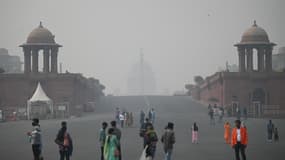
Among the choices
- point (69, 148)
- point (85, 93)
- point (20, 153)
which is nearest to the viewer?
point (69, 148)

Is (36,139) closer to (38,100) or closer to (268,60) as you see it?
(38,100)

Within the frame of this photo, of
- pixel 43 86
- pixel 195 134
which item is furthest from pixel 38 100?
pixel 195 134

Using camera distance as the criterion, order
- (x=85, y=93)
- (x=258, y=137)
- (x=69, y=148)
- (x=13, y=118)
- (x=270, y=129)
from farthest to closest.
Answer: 1. (x=85, y=93)
2. (x=13, y=118)
3. (x=258, y=137)
4. (x=270, y=129)
5. (x=69, y=148)

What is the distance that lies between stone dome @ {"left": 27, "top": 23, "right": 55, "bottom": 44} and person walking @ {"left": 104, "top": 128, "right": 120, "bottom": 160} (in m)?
51.1

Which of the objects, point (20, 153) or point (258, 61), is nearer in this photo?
point (20, 153)

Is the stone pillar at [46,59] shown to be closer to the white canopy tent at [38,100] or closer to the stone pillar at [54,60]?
the stone pillar at [54,60]

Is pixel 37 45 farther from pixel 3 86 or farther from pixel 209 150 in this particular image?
pixel 209 150

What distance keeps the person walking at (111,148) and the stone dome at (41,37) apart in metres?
51.1

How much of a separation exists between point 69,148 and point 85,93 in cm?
5352

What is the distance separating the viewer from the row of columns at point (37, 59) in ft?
219

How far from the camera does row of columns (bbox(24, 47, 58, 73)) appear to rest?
66.8 m

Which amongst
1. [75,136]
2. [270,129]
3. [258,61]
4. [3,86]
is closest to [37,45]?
[3,86]

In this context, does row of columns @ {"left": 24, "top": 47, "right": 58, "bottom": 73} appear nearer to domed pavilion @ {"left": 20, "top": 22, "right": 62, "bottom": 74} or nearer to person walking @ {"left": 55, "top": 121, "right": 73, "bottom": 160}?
domed pavilion @ {"left": 20, "top": 22, "right": 62, "bottom": 74}

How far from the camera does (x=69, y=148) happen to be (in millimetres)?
18500
